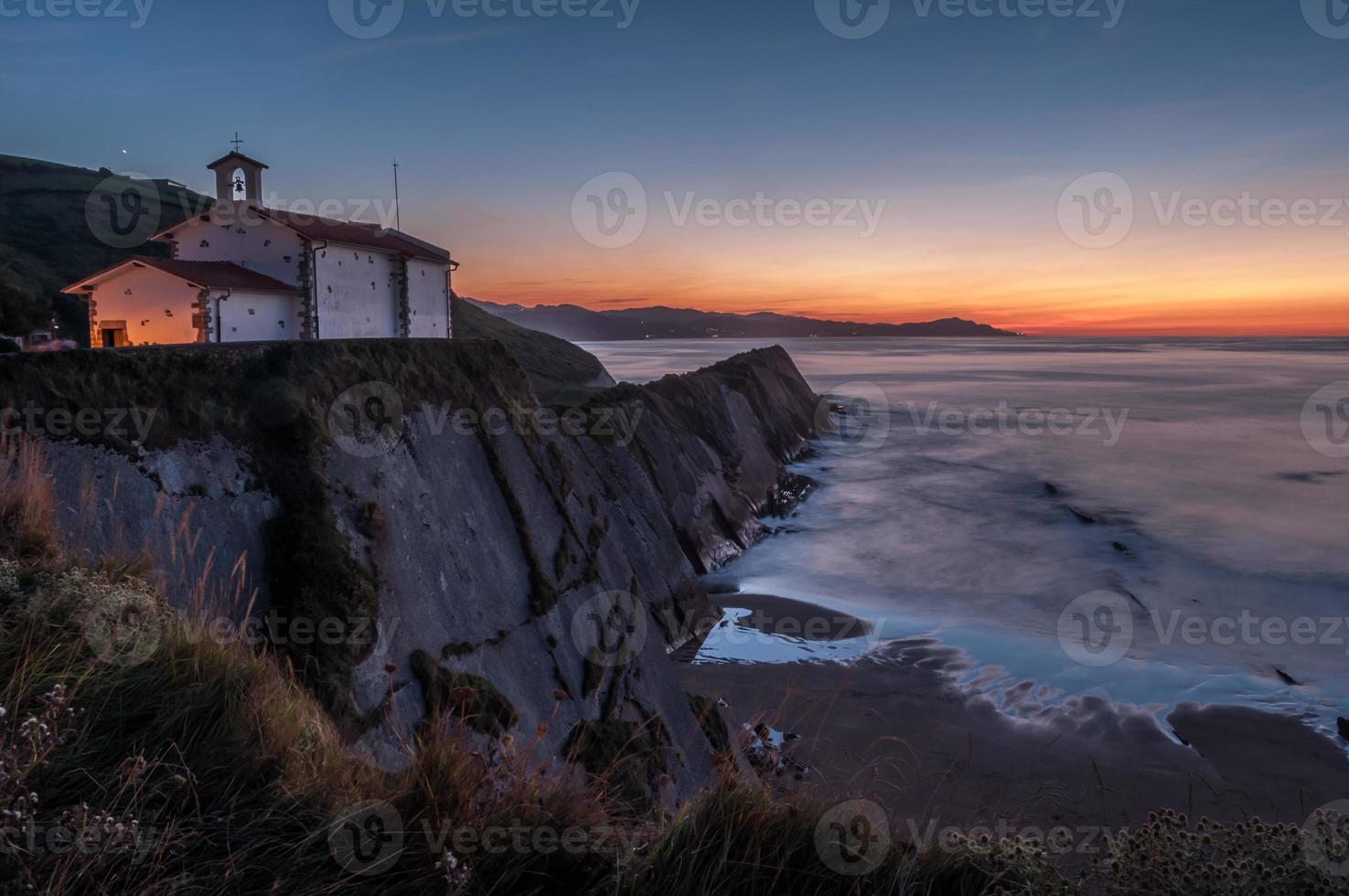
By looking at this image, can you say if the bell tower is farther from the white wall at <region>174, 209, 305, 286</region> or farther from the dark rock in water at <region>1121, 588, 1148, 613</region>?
the dark rock in water at <region>1121, 588, 1148, 613</region>

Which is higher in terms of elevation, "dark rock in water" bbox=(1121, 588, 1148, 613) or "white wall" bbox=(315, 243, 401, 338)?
"white wall" bbox=(315, 243, 401, 338)

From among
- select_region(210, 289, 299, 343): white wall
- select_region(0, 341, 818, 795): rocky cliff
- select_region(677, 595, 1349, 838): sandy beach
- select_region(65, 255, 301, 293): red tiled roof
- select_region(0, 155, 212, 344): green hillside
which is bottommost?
select_region(677, 595, 1349, 838): sandy beach

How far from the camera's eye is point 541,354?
76.5 m

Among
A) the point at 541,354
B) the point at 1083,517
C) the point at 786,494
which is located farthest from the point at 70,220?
the point at 1083,517

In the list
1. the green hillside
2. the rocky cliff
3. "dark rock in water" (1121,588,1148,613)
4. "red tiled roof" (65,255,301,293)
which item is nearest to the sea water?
"dark rock in water" (1121,588,1148,613)

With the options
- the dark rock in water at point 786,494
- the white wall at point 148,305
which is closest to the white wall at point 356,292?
the white wall at point 148,305

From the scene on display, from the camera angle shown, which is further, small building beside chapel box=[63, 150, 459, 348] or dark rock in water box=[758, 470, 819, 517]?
dark rock in water box=[758, 470, 819, 517]

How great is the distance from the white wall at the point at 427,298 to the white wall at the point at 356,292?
61 cm

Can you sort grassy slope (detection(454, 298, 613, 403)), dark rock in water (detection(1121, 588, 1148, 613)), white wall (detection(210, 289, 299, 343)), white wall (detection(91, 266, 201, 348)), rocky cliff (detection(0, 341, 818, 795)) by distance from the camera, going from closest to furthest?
rocky cliff (detection(0, 341, 818, 795)) → white wall (detection(91, 266, 201, 348)) → white wall (detection(210, 289, 299, 343)) → dark rock in water (detection(1121, 588, 1148, 613)) → grassy slope (detection(454, 298, 613, 403))

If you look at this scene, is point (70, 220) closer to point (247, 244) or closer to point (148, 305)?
point (247, 244)

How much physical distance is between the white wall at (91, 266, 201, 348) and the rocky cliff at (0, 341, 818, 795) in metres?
11.2

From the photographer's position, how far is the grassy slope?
68312 mm

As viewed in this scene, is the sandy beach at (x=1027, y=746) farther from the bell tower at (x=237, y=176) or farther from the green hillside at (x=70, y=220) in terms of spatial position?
the green hillside at (x=70, y=220)

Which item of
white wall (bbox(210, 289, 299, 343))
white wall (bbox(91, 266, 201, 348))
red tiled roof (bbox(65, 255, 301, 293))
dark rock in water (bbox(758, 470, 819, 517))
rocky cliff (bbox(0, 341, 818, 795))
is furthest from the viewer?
dark rock in water (bbox(758, 470, 819, 517))
